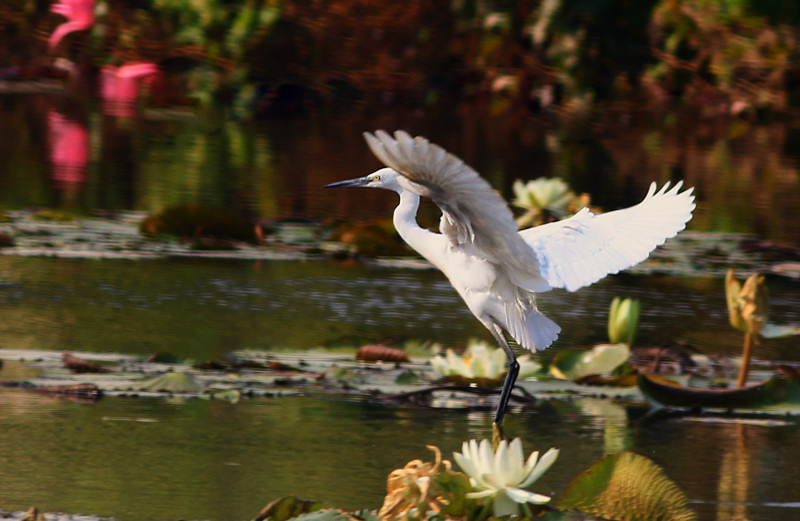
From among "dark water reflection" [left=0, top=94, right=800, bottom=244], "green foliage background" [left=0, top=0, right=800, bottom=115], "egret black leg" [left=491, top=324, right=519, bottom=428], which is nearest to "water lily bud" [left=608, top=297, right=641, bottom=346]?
"egret black leg" [left=491, top=324, right=519, bottom=428]

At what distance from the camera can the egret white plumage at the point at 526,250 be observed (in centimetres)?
301

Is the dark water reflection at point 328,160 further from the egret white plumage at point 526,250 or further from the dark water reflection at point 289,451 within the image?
the egret white plumage at point 526,250

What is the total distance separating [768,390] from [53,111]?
7750 mm

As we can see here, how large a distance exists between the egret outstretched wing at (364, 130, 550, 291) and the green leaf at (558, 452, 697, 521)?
20.9 inches

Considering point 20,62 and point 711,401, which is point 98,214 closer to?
point 711,401

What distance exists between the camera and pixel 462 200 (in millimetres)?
2711

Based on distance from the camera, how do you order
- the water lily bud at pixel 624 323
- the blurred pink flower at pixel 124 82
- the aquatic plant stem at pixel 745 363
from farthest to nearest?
the blurred pink flower at pixel 124 82 → the water lily bud at pixel 624 323 → the aquatic plant stem at pixel 745 363

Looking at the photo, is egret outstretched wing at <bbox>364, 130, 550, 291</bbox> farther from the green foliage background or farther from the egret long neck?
the green foliage background

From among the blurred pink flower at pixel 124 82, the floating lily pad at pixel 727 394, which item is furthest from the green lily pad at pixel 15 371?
the blurred pink flower at pixel 124 82

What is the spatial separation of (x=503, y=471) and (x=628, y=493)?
337 mm

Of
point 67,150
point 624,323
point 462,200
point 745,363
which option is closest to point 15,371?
point 462,200

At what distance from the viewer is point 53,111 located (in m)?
10.4

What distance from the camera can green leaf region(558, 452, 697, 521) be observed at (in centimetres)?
247

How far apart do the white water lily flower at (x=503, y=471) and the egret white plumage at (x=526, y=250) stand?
0.67 m
